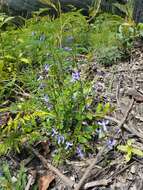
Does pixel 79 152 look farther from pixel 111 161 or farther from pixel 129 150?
pixel 129 150

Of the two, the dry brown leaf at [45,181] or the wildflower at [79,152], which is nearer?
the dry brown leaf at [45,181]

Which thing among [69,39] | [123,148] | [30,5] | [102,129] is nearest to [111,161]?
[123,148]

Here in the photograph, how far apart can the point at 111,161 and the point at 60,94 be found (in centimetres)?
56

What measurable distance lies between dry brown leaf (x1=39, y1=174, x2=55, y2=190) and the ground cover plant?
0.06 m

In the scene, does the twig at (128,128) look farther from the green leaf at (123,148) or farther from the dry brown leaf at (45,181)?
the dry brown leaf at (45,181)

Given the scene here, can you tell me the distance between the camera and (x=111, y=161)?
2723 millimetres

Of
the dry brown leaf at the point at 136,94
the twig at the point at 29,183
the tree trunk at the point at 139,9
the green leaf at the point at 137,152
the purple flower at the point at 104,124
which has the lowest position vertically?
the twig at the point at 29,183

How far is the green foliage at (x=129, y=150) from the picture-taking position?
8.75ft

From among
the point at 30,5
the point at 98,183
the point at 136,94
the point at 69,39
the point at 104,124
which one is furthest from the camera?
the point at 30,5

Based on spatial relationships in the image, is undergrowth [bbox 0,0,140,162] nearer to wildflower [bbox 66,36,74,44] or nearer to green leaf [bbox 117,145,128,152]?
wildflower [bbox 66,36,74,44]

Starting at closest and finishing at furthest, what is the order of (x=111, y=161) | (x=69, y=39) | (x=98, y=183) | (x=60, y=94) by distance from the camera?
(x=98, y=183), (x=111, y=161), (x=60, y=94), (x=69, y=39)

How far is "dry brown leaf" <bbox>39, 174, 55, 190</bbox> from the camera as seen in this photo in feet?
8.76

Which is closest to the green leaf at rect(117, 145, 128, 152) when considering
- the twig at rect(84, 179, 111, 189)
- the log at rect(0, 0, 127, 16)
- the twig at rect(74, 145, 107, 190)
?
the twig at rect(74, 145, 107, 190)

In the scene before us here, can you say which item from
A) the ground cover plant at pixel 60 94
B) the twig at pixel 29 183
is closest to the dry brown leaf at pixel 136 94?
the ground cover plant at pixel 60 94
